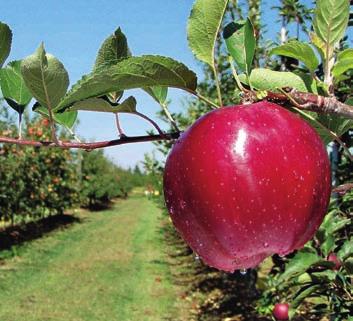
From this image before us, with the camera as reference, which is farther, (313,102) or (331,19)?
(331,19)

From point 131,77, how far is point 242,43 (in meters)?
0.15

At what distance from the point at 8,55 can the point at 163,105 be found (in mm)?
183

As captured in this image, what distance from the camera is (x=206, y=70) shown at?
733cm

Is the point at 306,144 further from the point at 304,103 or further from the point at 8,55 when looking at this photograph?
the point at 8,55

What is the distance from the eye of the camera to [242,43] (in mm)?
566

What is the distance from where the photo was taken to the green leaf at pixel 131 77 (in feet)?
1.48

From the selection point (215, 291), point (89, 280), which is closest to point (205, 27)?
point (215, 291)

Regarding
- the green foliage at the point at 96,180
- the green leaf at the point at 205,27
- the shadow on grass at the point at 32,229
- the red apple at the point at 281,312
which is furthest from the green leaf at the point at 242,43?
the green foliage at the point at 96,180

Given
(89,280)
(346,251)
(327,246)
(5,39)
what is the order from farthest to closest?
(89,280), (327,246), (346,251), (5,39)

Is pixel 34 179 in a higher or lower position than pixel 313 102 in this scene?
lower

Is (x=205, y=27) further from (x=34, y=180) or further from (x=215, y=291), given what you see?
(x=34, y=180)

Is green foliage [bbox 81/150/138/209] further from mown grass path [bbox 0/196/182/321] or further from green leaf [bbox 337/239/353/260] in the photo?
green leaf [bbox 337/239/353/260]

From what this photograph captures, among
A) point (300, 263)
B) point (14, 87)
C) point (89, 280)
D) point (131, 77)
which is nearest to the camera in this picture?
point (131, 77)

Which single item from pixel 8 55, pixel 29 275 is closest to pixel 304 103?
pixel 8 55
